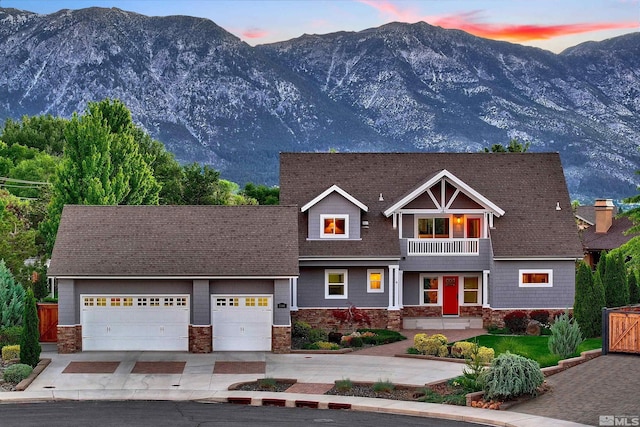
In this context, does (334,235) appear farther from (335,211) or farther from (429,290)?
(429,290)

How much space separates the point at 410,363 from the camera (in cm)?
4028

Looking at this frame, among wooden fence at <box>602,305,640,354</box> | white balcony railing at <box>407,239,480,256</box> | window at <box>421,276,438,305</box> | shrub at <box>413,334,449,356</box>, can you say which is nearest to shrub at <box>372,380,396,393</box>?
shrub at <box>413,334,449,356</box>

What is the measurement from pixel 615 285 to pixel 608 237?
3814 cm

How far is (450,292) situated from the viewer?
171 feet

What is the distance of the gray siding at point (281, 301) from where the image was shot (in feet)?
141

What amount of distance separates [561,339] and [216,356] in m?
13.6

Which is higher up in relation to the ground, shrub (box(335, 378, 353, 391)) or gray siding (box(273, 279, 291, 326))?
gray siding (box(273, 279, 291, 326))

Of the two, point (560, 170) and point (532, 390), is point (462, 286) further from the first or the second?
point (532, 390)

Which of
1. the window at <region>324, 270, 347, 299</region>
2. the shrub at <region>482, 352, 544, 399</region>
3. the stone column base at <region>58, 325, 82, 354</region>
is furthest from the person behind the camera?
the window at <region>324, 270, 347, 299</region>

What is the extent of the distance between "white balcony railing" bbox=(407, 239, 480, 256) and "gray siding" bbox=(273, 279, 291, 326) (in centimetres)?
966

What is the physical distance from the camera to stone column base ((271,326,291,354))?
42938 mm

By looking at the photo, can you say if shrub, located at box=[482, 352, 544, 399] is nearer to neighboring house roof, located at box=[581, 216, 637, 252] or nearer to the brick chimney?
neighboring house roof, located at box=[581, 216, 637, 252]

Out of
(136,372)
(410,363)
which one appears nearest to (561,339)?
(410,363)

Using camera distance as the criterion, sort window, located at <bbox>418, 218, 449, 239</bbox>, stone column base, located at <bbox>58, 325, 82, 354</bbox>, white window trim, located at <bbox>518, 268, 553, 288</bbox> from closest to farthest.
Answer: stone column base, located at <bbox>58, 325, 82, 354</bbox>
white window trim, located at <bbox>518, 268, 553, 288</bbox>
window, located at <bbox>418, 218, 449, 239</bbox>
